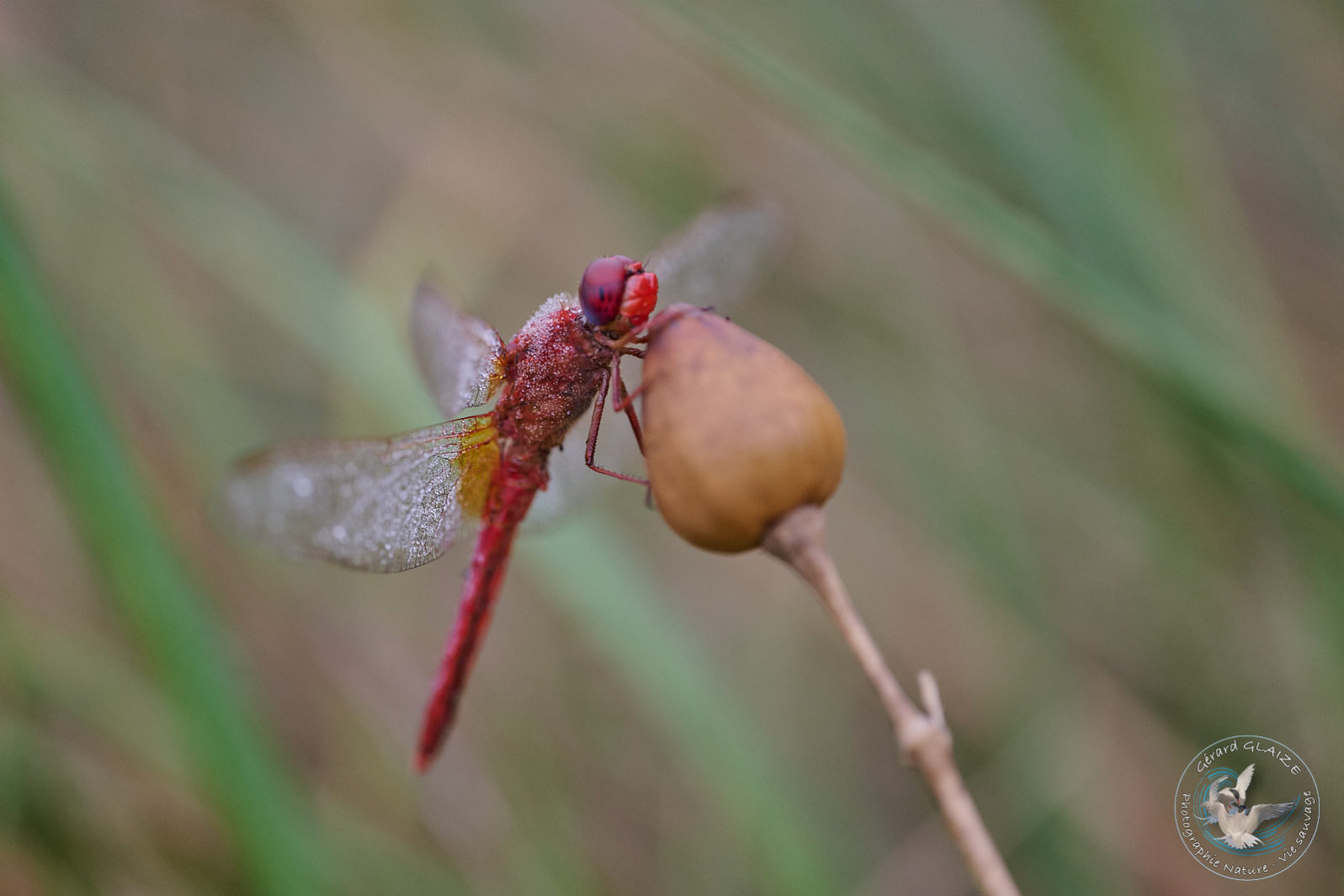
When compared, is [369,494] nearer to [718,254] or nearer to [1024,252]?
[718,254]

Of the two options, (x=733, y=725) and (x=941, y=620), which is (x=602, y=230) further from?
(x=733, y=725)

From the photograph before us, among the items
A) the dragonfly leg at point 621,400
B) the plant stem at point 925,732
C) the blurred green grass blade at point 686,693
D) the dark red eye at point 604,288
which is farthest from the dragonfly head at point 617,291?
the blurred green grass blade at point 686,693

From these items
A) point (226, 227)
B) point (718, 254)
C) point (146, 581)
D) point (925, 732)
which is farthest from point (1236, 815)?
point (226, 227)

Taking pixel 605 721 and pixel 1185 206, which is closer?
pixel 1185 206

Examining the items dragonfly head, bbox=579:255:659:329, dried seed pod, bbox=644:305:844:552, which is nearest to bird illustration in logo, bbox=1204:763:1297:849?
dried seed pod, bbox=644:305:844:552

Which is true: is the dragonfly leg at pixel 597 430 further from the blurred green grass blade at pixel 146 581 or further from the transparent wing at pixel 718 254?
the blurred green grass blade at pixel 146 581

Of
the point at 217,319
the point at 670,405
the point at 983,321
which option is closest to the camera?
the point at 670,405

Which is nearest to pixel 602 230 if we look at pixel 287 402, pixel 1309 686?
pixel 287 402

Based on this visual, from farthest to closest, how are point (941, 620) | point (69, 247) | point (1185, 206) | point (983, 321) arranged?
point (983, 321), point (941, 620), point (69, 247), point (1185, 206)
